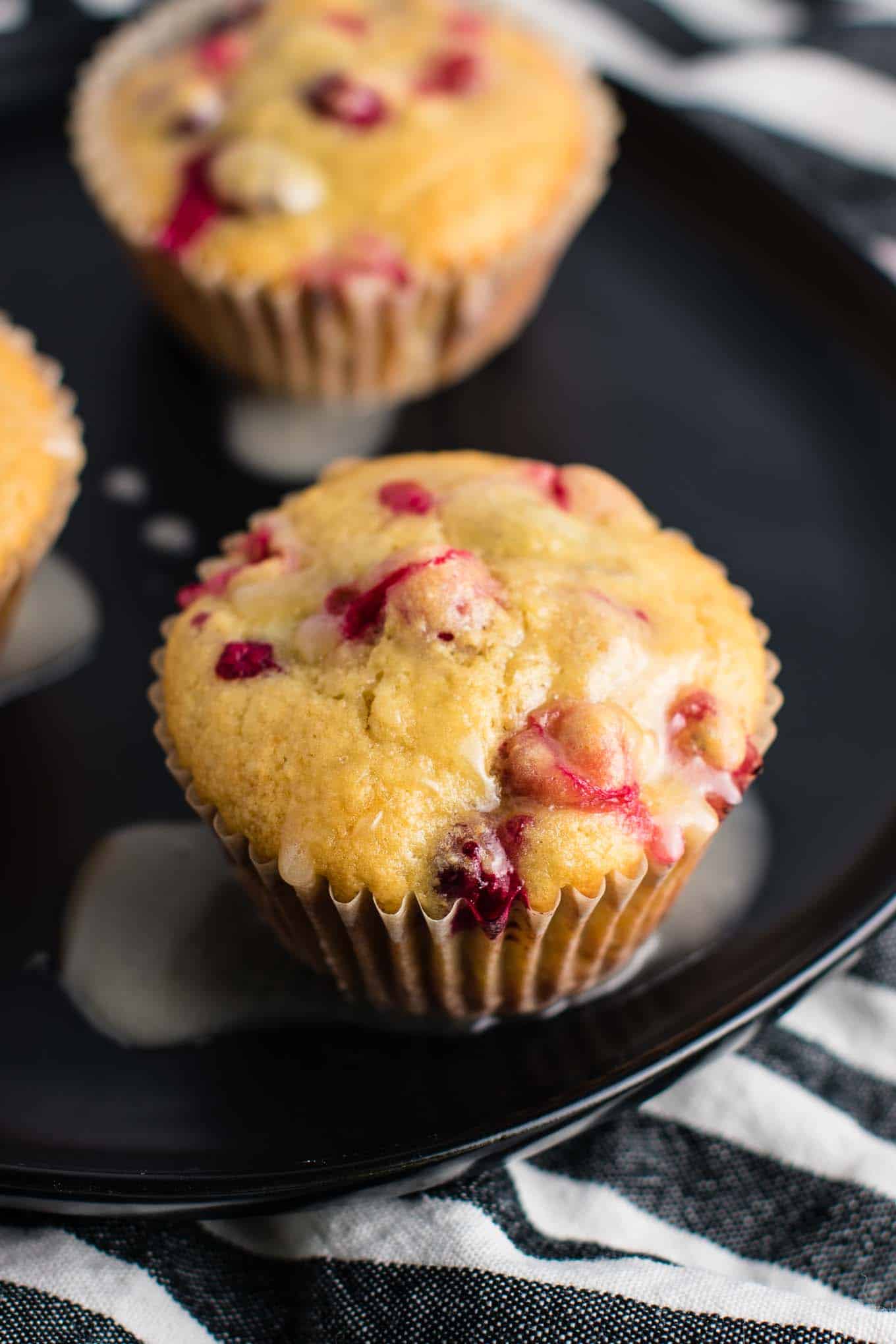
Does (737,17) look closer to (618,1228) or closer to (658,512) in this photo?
(658,512)

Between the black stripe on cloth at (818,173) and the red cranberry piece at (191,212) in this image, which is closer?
the red cranberry piece at (191,212)

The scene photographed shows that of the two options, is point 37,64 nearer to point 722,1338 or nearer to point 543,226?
point 543,226

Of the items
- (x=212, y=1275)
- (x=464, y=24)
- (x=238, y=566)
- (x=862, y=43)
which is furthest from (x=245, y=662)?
(x=862, y=43)

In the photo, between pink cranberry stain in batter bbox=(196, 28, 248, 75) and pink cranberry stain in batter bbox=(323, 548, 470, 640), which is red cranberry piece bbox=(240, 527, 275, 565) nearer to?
pink cranberry stain in batter bbox=(323, 548, 470, 640)

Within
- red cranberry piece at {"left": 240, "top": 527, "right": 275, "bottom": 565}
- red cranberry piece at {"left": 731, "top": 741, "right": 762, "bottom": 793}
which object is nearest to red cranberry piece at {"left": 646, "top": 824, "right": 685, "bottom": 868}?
red cranberry piece at {"left": 731, "top": 741, "right": 762, "bottom": 793}

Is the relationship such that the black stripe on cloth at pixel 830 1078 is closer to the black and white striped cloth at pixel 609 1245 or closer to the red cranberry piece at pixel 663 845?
the black and white striped cloth at pixel 609 1245

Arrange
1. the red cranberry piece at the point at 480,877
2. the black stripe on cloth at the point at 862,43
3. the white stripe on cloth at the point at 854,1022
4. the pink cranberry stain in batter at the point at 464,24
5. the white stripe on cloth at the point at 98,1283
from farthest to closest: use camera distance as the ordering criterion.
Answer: the black stripe on cloth at the point at 862,43 → the pink cranberry stain in batter at the point at 464,24 → the white stripe on cloth at the point at 854,1022 → the white stripe on cloth at the point at 98,1283 → the red cranberry piece at the point at 480,877

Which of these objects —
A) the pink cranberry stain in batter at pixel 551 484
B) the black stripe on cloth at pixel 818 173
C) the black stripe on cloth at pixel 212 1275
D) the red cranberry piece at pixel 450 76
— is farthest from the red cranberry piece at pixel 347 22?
the black stripe on cloth at pixel 212 1275
